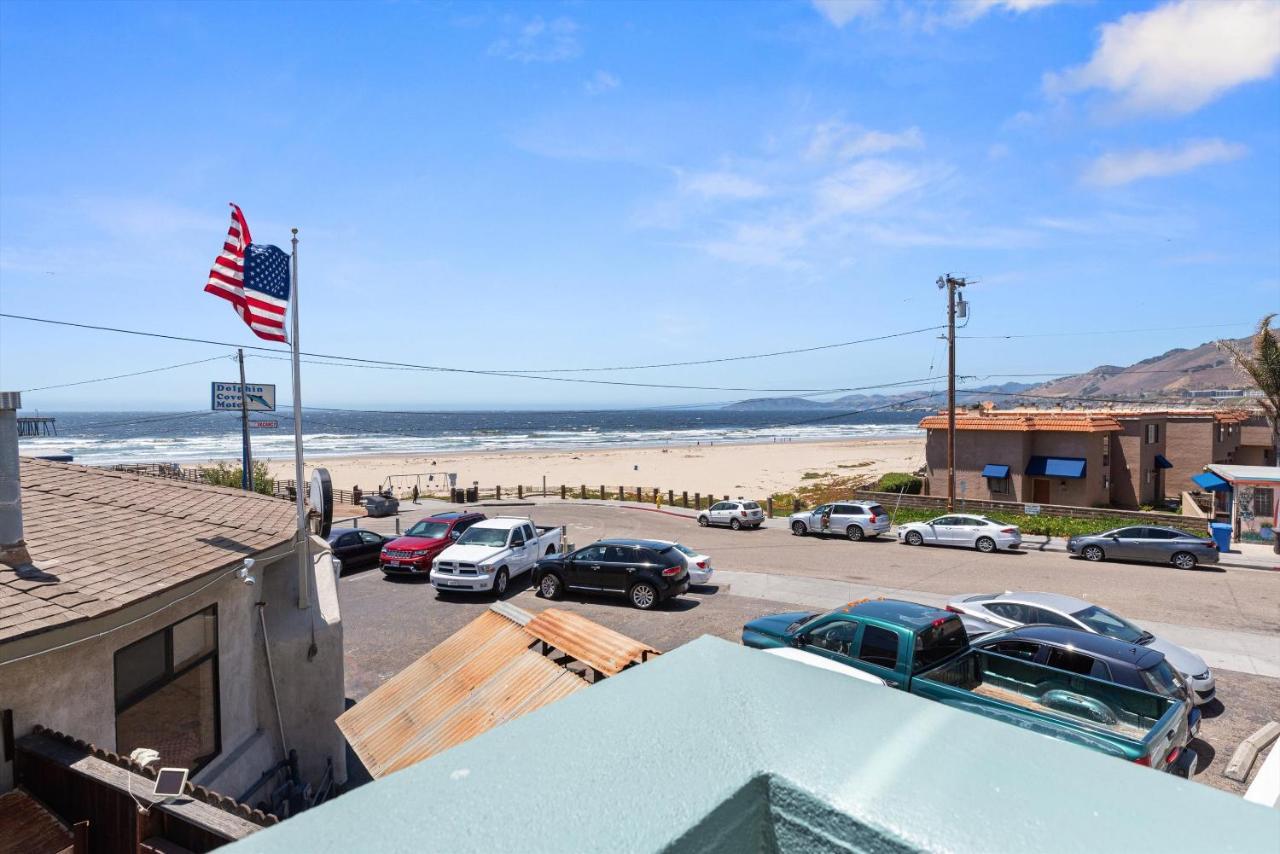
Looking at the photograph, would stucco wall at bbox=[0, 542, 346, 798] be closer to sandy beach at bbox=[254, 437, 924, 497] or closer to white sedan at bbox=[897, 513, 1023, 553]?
white sedan at bbox=[897, 513, 1023, 553]

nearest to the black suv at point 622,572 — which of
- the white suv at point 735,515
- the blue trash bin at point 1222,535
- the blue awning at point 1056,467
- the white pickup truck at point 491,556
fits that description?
the white pickup truck at point 491,556

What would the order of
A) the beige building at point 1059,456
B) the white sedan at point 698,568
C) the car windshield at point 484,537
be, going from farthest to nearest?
1. the beige building at point 1059,456
2. the car windshield at point 484,537
3. the white sedan at point 698,568

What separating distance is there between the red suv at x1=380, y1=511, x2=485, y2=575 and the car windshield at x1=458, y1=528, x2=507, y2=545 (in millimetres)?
1682

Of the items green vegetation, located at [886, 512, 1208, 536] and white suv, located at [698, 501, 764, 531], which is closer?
green vegetation, located at [886, 512, 1208, 536]

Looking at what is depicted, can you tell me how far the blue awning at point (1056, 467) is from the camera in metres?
33.1

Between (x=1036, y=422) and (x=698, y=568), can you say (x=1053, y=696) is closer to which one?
(x=698, y=568)

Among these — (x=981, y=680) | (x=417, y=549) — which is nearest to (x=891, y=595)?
(x=981, y=680)

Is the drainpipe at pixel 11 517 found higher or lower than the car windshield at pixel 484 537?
higher

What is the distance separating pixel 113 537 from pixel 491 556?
39.0 feet

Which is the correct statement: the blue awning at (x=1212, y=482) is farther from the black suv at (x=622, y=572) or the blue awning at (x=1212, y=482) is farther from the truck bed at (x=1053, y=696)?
the truck bed at (x=1053, y=696)

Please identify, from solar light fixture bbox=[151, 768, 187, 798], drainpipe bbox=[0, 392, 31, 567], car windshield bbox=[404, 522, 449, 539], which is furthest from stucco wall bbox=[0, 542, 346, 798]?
car windshield bbox=[404, 522, 449, 539]

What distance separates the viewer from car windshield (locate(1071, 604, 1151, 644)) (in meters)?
12.2

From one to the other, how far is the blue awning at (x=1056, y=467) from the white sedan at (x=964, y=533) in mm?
8715

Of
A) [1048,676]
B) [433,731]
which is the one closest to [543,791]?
[433,731]
